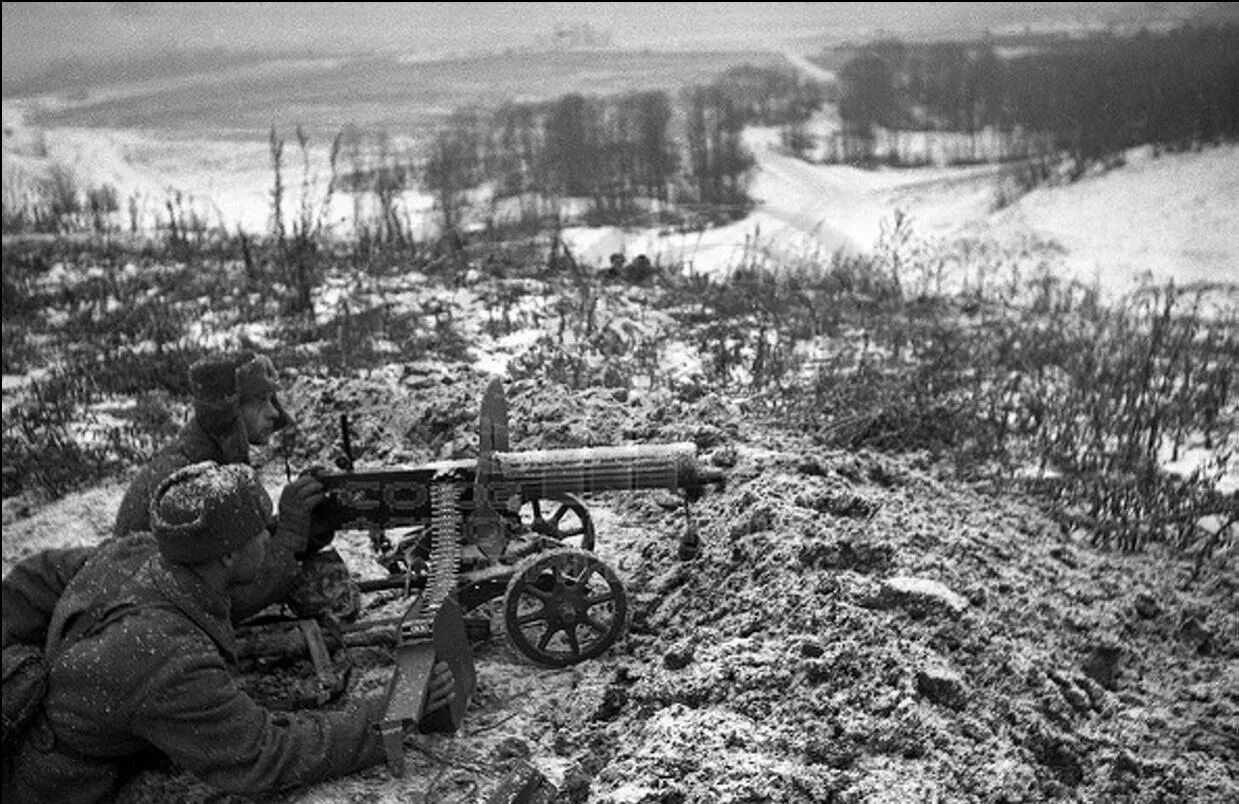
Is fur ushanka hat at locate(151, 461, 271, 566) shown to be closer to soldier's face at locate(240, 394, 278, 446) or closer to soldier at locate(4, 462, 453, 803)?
soldier at locate(4, 462, 453, 803)

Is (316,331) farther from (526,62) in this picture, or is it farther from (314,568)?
(526,62)

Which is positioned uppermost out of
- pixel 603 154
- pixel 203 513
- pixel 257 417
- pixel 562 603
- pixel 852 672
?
pixel 603 154

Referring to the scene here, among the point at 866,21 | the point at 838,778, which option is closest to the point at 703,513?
the point at 838,778

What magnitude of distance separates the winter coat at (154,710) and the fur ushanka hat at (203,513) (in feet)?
0.45

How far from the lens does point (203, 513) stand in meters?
3.32

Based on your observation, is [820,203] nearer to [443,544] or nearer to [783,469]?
[783,469]

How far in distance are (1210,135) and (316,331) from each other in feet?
38.1

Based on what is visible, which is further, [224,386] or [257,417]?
[257,417]

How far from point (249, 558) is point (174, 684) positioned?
499 millimetres

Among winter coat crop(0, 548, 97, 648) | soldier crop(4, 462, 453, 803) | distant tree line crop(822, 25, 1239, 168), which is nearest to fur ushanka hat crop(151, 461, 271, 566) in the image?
soldier crop(4, 462, 453, 803)

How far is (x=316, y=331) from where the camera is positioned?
317 inches

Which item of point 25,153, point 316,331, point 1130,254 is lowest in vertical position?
point 1130,254

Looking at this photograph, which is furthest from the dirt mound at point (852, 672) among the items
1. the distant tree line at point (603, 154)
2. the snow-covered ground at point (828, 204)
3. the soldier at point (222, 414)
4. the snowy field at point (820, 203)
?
the distant tree line at point (603, 154)

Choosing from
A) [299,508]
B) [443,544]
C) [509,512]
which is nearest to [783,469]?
[509,512]
